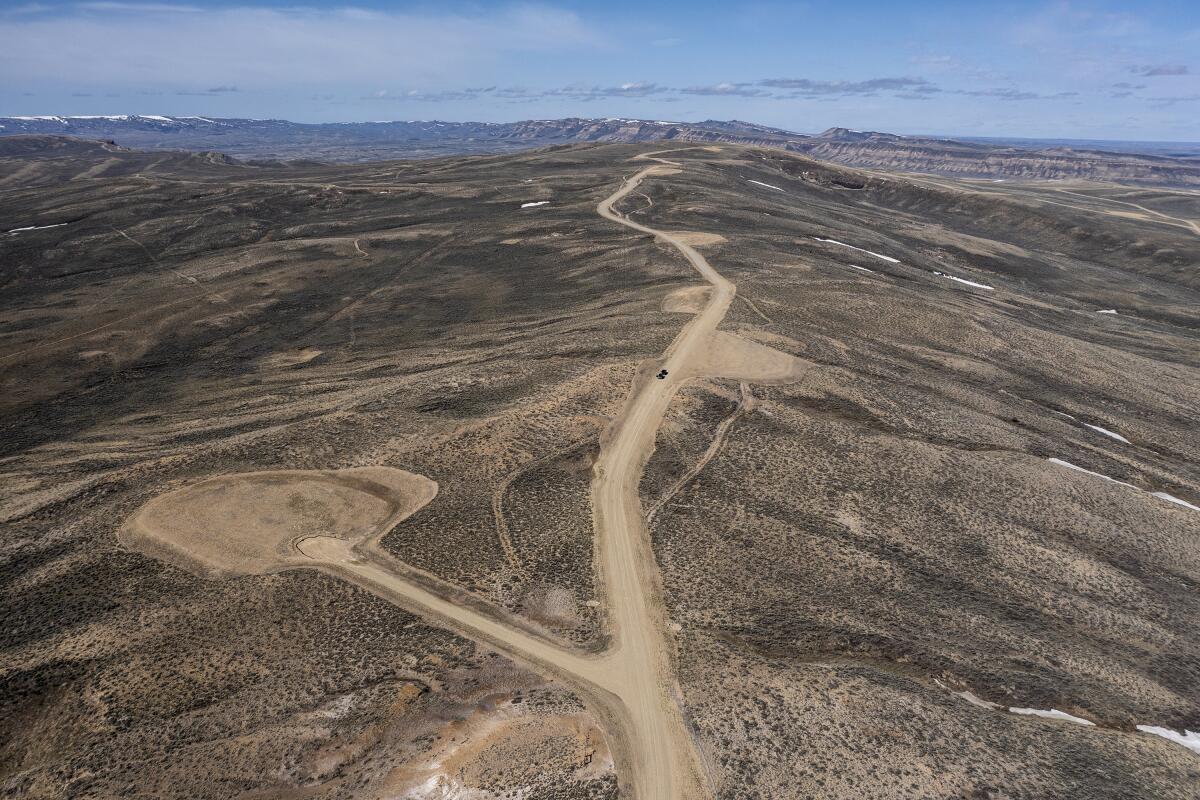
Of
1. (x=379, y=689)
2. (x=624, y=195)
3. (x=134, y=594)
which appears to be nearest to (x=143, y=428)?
(x=134, y=594)

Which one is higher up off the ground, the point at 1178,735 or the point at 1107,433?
the point at 1107,433

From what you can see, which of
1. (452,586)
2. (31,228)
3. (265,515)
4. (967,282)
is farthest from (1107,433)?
(31,228)

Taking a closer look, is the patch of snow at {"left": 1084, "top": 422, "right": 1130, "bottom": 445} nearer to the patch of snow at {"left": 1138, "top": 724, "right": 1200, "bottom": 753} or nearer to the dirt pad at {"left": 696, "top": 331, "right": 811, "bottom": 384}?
the dirt pad at {"left": 696, "top": 331, "right": 811, "bottom": 384}

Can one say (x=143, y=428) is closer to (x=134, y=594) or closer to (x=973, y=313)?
(x=134, y=594)

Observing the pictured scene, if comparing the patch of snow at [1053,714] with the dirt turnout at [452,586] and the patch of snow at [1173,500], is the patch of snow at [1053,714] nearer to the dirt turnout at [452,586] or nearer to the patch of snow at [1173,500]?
the dirt turnout at [452,586]

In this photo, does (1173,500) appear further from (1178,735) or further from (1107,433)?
(1178,735)

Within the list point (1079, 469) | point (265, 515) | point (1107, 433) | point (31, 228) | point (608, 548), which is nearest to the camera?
point (608, 548)

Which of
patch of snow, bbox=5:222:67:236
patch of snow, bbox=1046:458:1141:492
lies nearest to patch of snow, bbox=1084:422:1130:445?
patch of snow, bbox=1046:458:1141:492
